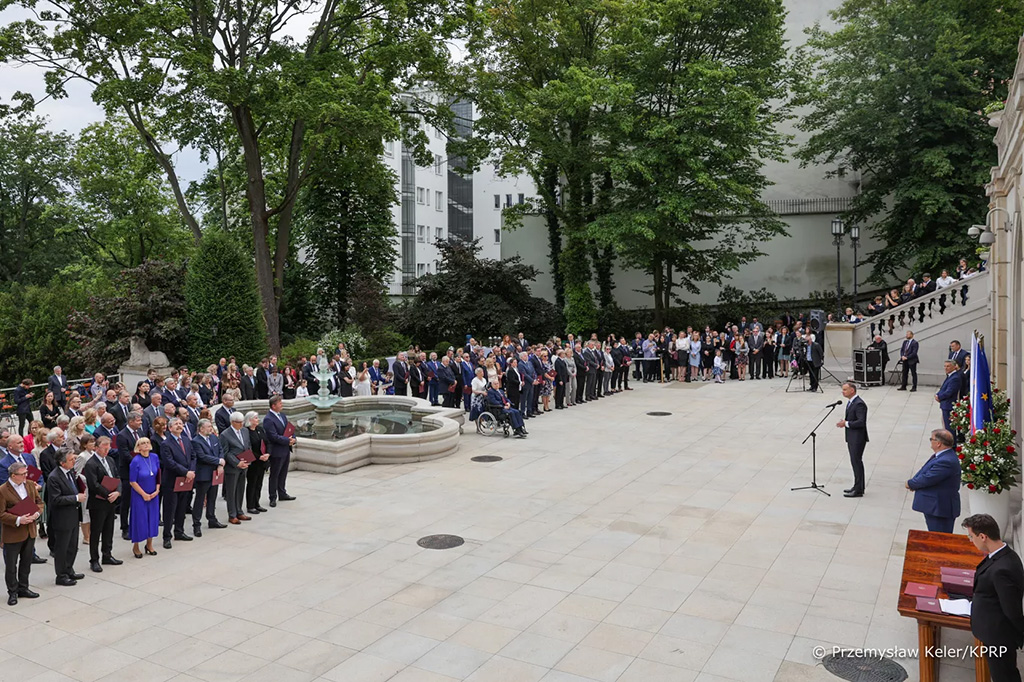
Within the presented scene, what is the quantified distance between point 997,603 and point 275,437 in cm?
1055

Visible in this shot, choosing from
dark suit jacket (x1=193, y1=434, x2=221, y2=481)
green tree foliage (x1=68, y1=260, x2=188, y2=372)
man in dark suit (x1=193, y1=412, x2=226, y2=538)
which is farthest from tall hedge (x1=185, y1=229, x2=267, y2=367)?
dark suit jacket (x1=193, y1=434, x2=221, y2=481)

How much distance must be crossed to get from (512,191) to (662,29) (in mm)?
27701

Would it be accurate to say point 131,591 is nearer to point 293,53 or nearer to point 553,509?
point 553,509

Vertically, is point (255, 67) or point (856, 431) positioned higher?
point (255, 67)

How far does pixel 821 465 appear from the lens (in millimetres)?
15695

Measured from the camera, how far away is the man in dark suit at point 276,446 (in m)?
13.2

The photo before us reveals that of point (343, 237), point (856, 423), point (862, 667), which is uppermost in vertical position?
point (343, 237)

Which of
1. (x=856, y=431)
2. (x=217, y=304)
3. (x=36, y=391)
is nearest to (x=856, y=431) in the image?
(x=856, y=431)

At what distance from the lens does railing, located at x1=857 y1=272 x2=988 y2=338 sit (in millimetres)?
24967

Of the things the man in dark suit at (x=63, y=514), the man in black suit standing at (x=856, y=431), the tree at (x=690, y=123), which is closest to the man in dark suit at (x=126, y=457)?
the man in dark suit at (x=63, y=514)

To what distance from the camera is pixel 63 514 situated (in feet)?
31.9

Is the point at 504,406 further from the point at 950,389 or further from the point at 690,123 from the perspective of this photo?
the point at 690,123

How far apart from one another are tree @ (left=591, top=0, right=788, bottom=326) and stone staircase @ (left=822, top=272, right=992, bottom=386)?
743 centimetres

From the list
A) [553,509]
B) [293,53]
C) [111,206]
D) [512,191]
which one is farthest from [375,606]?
[512,191]
